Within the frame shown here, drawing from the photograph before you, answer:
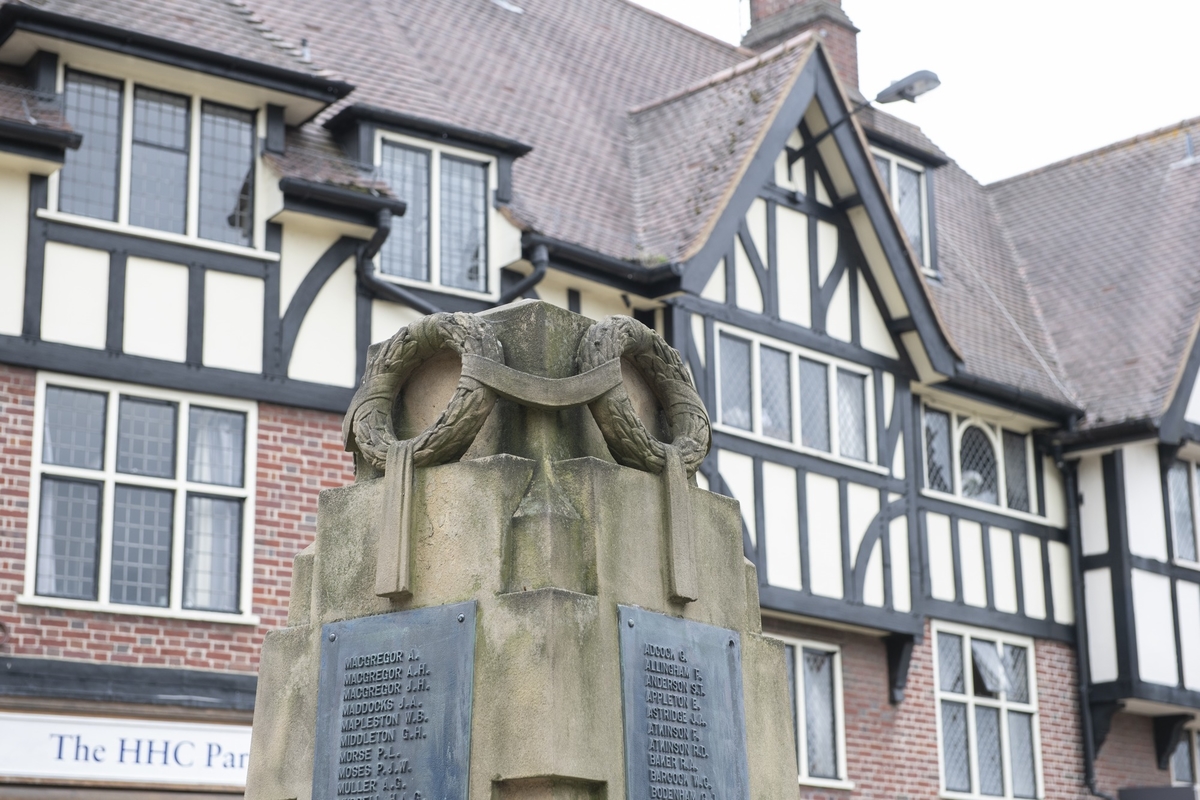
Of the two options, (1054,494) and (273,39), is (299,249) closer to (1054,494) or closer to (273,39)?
(273,39)

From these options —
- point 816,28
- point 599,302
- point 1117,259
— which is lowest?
point 599,302

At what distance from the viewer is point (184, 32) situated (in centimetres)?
1511

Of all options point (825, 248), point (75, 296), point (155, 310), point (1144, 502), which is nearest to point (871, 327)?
point (825, 248)

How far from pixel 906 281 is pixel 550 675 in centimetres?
1458

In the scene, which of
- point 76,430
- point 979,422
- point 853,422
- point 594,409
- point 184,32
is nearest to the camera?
point 594,409

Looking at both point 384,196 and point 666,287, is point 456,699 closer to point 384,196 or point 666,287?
point 384,196

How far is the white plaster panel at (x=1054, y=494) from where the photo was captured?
2227cm

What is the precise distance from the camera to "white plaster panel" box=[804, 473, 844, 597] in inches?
730

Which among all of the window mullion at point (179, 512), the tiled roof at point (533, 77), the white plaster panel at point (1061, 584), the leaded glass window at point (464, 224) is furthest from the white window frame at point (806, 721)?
the window mullion at point (179, 512)

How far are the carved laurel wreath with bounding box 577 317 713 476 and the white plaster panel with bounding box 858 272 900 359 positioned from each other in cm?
1328

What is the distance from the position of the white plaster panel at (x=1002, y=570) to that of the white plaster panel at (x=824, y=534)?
3077 millimetres

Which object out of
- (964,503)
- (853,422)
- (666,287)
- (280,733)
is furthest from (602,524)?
(964,503)

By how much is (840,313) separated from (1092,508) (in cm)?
474

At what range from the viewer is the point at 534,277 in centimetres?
1634
